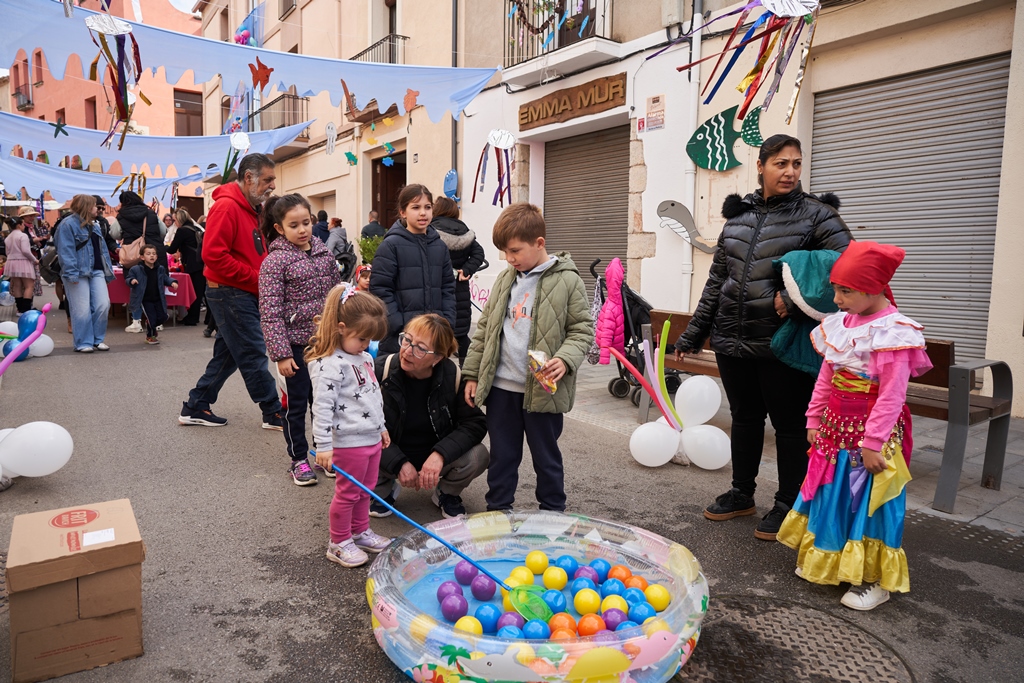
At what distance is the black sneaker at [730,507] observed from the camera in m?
3.73

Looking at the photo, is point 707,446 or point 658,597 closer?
point 658,597

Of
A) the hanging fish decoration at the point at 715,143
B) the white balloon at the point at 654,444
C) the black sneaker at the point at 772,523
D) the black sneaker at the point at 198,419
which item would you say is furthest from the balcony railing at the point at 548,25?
the black sneaker at the point at 772,523

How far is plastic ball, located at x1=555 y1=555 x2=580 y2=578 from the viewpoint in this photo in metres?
2.90

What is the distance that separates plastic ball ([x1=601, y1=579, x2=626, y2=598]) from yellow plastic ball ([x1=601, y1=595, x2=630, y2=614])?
9 centimetres

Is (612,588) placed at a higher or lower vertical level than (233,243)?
lower

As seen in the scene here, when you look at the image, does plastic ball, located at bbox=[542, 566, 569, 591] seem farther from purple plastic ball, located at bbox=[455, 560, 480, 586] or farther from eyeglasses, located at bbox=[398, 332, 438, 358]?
eyeglasses, located at bbox=[398, 332, 438, 358]

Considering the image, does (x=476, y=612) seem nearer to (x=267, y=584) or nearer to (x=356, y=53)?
(x=267, y=584)

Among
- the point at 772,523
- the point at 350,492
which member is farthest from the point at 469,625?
the point at 772,523

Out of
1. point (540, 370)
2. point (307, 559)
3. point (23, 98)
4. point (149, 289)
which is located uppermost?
point (23, 98)

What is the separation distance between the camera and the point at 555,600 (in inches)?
102

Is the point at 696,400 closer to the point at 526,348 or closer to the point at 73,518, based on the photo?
the point at 526,348

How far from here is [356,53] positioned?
1634 cm

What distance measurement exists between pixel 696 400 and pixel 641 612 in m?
2.50

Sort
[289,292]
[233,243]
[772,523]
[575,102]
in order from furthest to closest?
[575,102] → [233,243] → [289,292] → [772,523]
